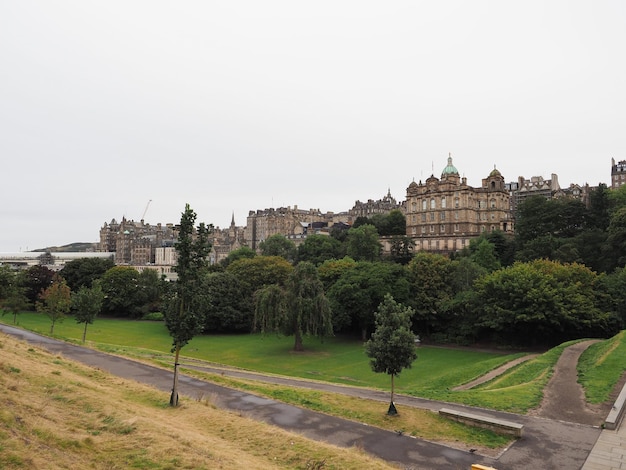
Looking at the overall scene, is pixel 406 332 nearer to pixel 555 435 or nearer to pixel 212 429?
→ pixel 555 435

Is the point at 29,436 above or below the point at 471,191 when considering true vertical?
below

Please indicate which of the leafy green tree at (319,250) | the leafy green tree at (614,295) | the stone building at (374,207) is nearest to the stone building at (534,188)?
the stone building at (374,207)

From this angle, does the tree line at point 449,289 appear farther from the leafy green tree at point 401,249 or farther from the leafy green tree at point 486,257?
the leafy green tree at point 401,249

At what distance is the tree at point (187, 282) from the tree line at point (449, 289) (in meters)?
0.21

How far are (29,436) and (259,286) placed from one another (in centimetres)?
5922

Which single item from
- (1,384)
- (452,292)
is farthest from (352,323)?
(1,384)

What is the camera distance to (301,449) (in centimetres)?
1346

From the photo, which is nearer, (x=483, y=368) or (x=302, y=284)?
(x=483, y=368)

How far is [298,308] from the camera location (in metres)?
44.5

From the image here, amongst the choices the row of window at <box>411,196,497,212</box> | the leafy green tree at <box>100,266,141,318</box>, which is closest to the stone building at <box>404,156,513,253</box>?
the row of window at <box>411,196,497,212</box>

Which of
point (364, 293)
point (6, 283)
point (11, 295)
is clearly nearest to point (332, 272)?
point (364, 293)

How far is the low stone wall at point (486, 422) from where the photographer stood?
15.9m

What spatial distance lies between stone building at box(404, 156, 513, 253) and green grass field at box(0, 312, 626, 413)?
45768 millimetres

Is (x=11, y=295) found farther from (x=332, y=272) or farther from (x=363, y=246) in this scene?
(x=363, y=246)
